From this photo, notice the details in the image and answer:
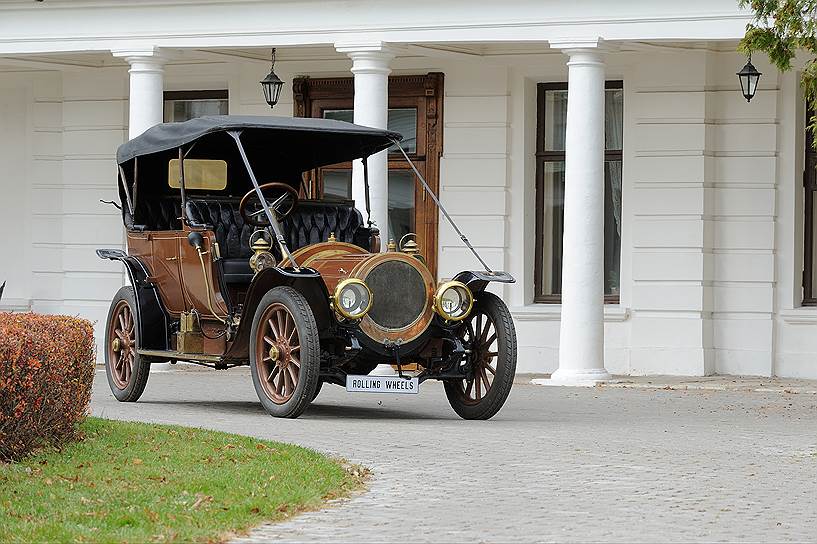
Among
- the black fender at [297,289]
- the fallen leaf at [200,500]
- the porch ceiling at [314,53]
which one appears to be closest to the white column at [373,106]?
the porch ceiling at [314,53]

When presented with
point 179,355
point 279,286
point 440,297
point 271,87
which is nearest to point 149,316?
point 179,355

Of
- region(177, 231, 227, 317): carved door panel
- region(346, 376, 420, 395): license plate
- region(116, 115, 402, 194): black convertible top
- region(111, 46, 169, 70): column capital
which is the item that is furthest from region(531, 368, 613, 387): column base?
region(111, 46, 169, 70): column capital

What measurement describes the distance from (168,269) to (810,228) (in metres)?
8.11

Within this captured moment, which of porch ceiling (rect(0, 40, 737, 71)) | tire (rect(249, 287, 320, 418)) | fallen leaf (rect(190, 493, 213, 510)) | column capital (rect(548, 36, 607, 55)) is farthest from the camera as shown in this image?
porch ceiling (rect(0, 40, 737, 71))

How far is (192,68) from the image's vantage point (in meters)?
21.4

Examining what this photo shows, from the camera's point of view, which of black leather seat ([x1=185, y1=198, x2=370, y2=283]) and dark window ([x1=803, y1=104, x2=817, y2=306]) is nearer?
black leather seat ([x1=185, y1=198, x2=370, y2=283])

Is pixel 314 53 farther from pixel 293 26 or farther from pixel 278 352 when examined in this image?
pixel 278 352

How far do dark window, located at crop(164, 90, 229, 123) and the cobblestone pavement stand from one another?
237 inches

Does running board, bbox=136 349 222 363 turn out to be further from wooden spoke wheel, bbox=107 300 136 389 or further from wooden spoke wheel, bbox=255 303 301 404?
wooden spoke wheel, bbox=255 303 301 404

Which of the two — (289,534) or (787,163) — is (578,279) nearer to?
(787,163)

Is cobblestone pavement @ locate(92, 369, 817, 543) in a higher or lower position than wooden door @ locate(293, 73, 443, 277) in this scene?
lower

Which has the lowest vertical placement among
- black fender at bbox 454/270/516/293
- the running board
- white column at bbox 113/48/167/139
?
the running board

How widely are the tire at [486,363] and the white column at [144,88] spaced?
264 inches

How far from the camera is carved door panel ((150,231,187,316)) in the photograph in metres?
14.2
